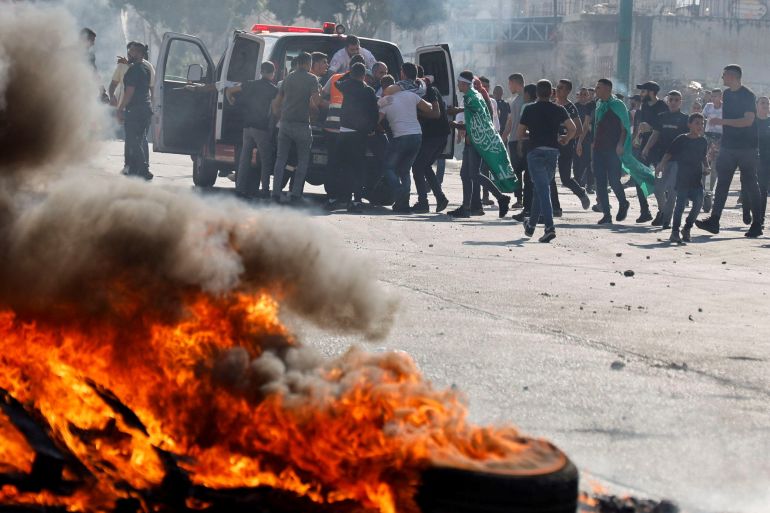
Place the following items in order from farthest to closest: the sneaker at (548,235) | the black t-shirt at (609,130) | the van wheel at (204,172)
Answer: the van wheel at (204,172) < the black t-shirt at (609,130) < the sneaker at (548,235)

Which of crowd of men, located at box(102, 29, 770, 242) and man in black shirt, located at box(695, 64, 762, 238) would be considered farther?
crowd of men, located at box(102, 29, 770, 242)

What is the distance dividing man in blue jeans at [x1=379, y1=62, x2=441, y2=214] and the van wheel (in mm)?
3294

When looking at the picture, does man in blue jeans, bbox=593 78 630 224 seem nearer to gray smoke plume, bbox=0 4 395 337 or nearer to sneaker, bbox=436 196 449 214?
sneaker, bbox=436 196 449 214

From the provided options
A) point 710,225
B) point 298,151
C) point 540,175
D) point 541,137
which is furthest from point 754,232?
point 298,151

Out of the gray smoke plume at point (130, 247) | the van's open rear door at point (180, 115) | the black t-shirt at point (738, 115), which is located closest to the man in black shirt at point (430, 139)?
the van's open rear door at point (180, 115)

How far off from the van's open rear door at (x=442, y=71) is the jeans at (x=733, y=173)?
4.38 metres

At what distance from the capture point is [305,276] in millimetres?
4453

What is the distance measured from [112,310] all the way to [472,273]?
7120 mm

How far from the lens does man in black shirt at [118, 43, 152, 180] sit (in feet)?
59.9

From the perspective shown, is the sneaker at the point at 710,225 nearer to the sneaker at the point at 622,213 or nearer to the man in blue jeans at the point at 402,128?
the sneaker at the point at 622,213

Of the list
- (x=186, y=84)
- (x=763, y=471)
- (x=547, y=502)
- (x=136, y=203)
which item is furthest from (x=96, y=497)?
(x=186, y=84)

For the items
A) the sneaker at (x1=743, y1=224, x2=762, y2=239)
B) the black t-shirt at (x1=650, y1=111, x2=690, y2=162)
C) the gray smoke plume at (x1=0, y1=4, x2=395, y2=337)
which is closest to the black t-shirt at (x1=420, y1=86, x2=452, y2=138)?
the black t-shirt at (x1=650, y1=111, x2=690, y2=162)

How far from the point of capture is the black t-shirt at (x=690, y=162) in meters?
15.3

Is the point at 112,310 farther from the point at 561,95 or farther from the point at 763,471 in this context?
the point at 561,95
